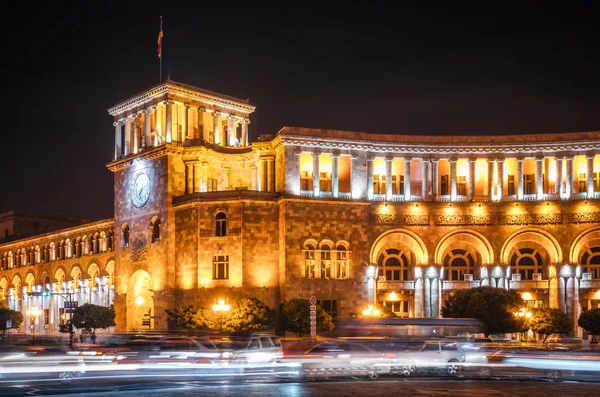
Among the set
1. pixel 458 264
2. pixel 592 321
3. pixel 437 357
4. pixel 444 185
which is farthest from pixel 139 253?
pixel 437 357

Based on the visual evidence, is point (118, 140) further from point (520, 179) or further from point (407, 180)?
point (520, 179)

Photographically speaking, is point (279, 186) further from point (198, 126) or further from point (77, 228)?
point (77, 228)

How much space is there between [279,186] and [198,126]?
404 inches

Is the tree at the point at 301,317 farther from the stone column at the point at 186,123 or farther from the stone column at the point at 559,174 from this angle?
the stone column at the point at 559,174

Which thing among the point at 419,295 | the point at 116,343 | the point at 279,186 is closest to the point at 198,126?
the point at 279,186

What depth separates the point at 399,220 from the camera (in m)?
61.2

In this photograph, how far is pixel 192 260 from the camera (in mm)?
59031

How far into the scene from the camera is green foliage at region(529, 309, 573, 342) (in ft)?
182

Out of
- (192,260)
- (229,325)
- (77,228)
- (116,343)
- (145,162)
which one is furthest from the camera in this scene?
(77,228)

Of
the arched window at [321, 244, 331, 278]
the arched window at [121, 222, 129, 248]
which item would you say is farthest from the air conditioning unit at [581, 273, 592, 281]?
the arched window at [121, 222, 129, 248]

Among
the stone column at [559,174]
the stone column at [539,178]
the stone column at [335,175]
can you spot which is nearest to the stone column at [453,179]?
the stone column at [539,178]

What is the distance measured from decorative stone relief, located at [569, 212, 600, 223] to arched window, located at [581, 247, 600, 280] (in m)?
2.46

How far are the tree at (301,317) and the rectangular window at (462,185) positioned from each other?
14.4 metres

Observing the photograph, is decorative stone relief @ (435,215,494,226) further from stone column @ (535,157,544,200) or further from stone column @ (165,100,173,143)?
stone column @ (165,100,173,143)
